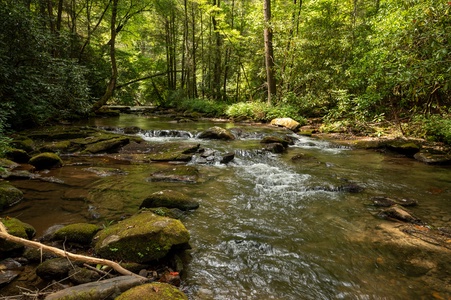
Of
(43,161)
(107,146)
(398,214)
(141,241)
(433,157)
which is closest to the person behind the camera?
(141,241)

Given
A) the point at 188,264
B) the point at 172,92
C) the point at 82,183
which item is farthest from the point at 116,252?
the point at 172,92

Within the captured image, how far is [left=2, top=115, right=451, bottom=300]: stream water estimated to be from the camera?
313 centimetres

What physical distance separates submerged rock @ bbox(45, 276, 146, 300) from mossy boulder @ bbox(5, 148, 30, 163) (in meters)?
6.54

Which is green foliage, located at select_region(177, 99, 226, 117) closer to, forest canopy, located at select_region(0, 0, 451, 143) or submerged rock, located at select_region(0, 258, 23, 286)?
forest canopy, located at select_region(0, 0, 451, 143)

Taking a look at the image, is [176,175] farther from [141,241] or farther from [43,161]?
[141,241]

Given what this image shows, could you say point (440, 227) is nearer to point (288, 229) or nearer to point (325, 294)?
point (288, 229)

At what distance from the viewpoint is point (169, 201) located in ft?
16.1

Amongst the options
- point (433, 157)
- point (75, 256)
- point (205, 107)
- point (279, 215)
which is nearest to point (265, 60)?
point (205, 107)

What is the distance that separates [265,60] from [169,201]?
48.9 feet

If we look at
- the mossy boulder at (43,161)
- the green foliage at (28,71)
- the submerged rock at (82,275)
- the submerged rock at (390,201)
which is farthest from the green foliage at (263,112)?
the submerged rock at (82,275)

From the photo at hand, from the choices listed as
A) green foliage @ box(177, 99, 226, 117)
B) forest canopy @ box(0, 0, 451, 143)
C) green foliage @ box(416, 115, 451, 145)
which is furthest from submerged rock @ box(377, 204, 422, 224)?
green foliage @ box(177, 99, 226, 117)

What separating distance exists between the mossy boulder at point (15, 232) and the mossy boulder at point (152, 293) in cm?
175

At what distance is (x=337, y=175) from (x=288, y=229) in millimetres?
3563

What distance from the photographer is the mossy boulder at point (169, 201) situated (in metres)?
4.77
